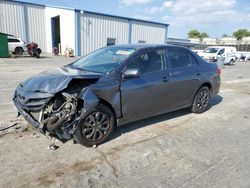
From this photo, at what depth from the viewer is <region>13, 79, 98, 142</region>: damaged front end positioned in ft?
11.6

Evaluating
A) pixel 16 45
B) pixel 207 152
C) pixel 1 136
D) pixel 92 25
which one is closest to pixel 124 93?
pixel 207 152

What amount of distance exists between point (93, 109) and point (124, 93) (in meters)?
0.64

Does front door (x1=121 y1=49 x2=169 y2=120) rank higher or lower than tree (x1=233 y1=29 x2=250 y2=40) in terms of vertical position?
lower

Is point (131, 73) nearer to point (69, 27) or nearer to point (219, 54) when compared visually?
point (219, 54)

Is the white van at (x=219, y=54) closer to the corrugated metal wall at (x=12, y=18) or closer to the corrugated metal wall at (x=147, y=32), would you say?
the corrugated metal wall at (x=147, y=32)

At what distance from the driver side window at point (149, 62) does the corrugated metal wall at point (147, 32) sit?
24610 mm

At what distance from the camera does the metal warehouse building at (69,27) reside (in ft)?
80.4

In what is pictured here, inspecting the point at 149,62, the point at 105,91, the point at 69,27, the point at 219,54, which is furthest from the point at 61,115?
the point at 69,27

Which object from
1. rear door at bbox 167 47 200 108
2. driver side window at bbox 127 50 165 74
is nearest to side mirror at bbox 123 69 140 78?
driver side window at bbox 127 50 165 74

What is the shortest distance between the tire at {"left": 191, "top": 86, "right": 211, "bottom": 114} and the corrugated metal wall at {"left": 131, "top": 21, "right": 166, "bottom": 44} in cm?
2367

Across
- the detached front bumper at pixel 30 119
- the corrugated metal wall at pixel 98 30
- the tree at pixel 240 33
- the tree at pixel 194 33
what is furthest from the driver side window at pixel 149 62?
the tree at pixel 240 33

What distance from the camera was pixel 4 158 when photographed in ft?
11.1

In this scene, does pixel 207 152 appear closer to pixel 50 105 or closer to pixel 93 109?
pixel 93 109

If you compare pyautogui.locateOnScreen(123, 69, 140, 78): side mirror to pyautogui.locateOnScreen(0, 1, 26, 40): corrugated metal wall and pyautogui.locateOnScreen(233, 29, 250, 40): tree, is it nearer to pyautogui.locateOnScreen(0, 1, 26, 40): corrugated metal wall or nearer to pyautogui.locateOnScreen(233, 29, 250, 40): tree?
pyautogui.locateOnScreen(0, 1, 26, 40): corrugated metal wall
